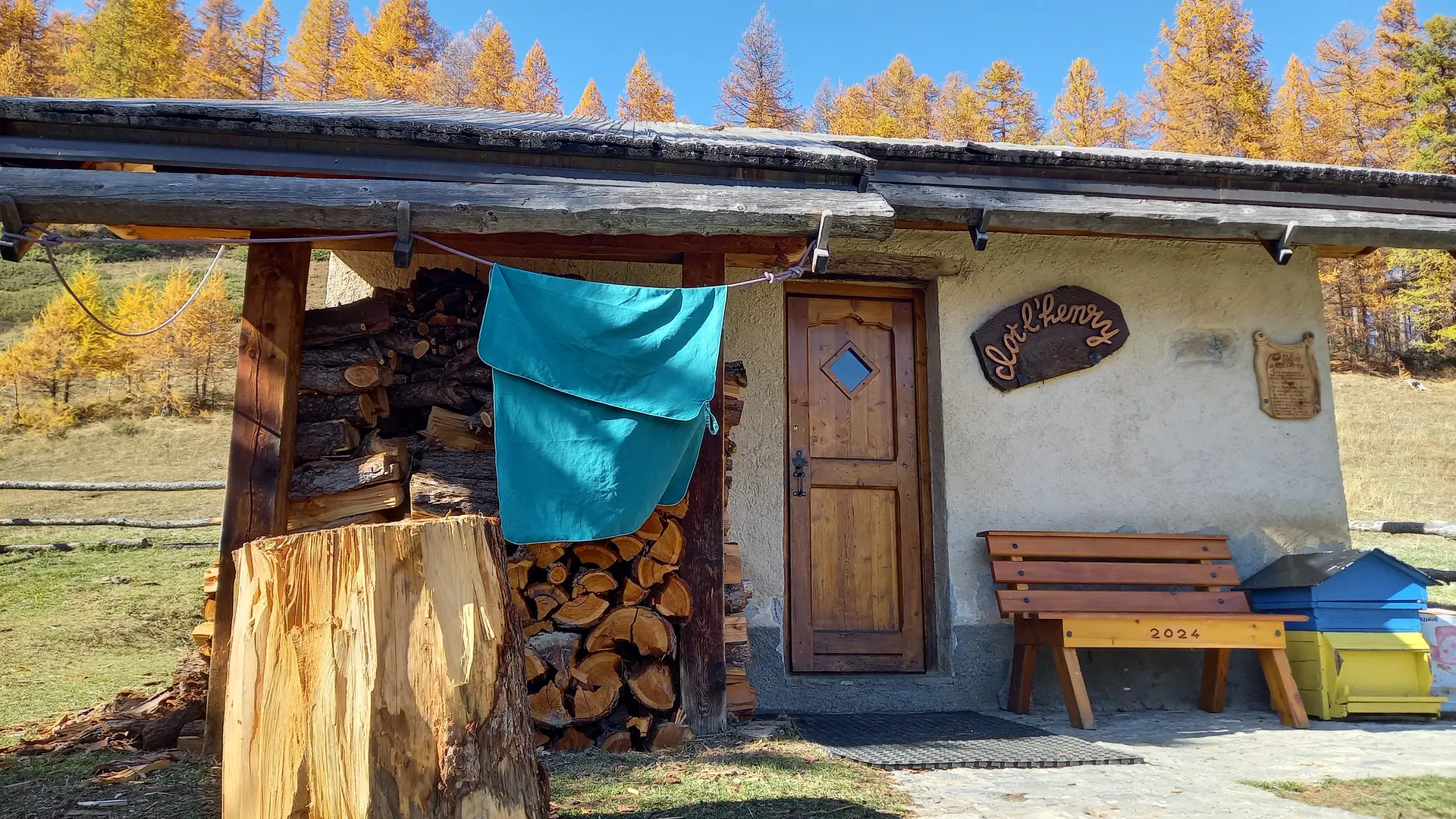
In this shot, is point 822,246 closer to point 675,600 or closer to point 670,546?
point 670,546

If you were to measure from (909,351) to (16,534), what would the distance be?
11.2 meters

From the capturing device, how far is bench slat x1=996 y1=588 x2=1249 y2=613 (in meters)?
5.29

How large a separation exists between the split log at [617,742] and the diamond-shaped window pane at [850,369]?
2676mm

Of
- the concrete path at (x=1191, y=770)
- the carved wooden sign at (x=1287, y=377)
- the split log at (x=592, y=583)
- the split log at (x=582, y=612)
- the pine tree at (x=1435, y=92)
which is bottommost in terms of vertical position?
the concrete path at (x=1191, y=770)

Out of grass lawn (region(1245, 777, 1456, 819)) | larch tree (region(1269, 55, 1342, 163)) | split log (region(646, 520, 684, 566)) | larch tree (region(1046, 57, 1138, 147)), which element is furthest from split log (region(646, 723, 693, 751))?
larch tree (region(1046, 57, 1138, 147))

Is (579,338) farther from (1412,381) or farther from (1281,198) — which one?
(1412,381)

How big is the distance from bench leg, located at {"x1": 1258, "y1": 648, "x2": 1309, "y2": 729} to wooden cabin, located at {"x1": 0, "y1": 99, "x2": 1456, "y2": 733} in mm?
654

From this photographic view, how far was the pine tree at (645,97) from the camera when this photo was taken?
37.6 m

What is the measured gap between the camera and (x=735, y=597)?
4801 mm

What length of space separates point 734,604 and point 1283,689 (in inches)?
124

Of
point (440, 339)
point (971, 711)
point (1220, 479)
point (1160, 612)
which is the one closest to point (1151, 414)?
point (1220, 479)

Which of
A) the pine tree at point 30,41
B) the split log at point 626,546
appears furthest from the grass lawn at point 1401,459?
the pine tree at point 30,41

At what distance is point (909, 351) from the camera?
242 inches

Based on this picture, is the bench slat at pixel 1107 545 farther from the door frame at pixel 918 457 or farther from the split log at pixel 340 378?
the split log at pixel 340 378
